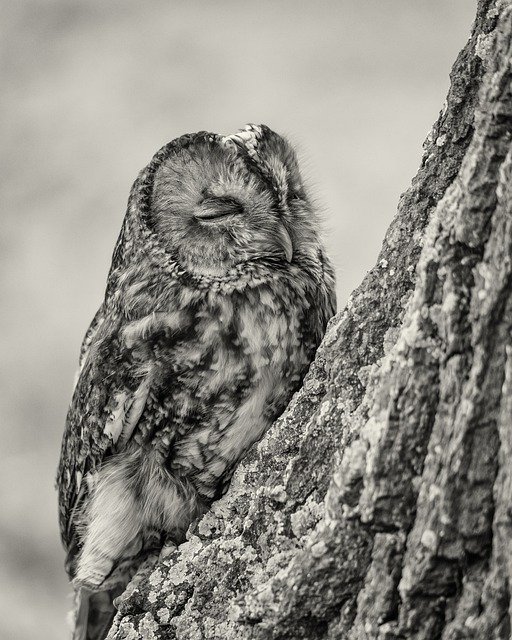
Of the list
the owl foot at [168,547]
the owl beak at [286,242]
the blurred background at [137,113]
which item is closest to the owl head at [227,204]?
the owl beak at [286,242]

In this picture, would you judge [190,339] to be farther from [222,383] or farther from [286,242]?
[286,242]

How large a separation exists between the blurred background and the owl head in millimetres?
2773

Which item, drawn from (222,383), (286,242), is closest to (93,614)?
(222,383)

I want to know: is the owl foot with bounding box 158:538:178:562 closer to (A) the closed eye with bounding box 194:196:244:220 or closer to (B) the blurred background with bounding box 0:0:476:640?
(A) the closed eye with bounding box 194:196:244:220

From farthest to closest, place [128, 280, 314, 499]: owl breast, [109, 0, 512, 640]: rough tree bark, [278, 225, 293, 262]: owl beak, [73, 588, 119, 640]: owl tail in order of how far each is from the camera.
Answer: [73, 588, 119, 640]: owl tail < [278, 225, 293, 262]: owl beak < [128, 280, 314, 499]: owl breast < [109, 0, 512, 640]: rough tree bark

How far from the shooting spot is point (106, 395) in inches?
80.6

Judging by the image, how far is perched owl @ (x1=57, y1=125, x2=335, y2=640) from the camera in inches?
75.5

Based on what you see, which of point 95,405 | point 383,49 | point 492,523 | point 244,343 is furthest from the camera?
point 383,49

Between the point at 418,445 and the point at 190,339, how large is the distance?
0.76 meters

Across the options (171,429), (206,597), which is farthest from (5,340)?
(206,597)

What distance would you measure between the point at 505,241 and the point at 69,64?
5.54m

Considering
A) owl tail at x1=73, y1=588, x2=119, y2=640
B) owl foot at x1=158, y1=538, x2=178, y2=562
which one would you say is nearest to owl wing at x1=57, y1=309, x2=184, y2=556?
owl tail at x1=73, y1=588, x2=119, y2=640

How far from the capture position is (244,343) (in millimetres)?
1928

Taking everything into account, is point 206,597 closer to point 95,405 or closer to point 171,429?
point 171,429
